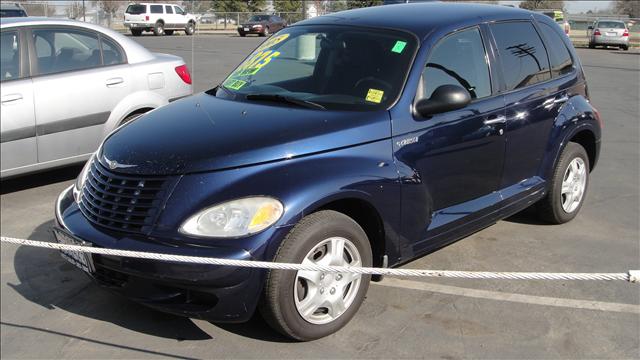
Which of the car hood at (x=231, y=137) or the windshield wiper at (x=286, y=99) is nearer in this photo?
the car hood at (x=231, y=137)

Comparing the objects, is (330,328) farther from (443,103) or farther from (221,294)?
(443,103)

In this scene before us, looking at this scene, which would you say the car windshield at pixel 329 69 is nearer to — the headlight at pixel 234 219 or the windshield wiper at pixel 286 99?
the windshield wiper at pixel 286 99

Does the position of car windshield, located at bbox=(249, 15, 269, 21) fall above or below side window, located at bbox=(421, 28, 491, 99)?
above

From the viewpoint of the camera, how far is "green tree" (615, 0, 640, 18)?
233 ft

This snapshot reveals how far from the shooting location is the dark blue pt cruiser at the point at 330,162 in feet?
10.1

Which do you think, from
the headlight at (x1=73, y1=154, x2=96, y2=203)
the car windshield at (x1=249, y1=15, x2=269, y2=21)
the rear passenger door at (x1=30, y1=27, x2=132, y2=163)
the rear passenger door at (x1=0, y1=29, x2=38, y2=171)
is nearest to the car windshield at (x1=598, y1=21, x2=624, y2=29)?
the car windshield at (x1=249, y1=15, x2=269, y2=21)

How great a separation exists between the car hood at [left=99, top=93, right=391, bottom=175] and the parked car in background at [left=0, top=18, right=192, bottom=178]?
89.1 inches

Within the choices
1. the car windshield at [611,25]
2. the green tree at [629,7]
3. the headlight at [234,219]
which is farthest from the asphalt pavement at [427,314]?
the green tree at [629,7]

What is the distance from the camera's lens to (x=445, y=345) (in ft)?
11.1

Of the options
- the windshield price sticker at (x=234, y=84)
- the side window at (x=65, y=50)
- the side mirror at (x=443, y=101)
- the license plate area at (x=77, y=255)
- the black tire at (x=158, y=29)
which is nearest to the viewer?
the license plate area at (x=77, y=255)

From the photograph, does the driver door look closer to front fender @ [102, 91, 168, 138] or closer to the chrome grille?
the chrome grille

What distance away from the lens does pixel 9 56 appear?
5742 mm

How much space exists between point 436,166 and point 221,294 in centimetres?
160

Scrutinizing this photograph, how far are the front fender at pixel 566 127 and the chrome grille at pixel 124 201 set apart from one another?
123 inches
